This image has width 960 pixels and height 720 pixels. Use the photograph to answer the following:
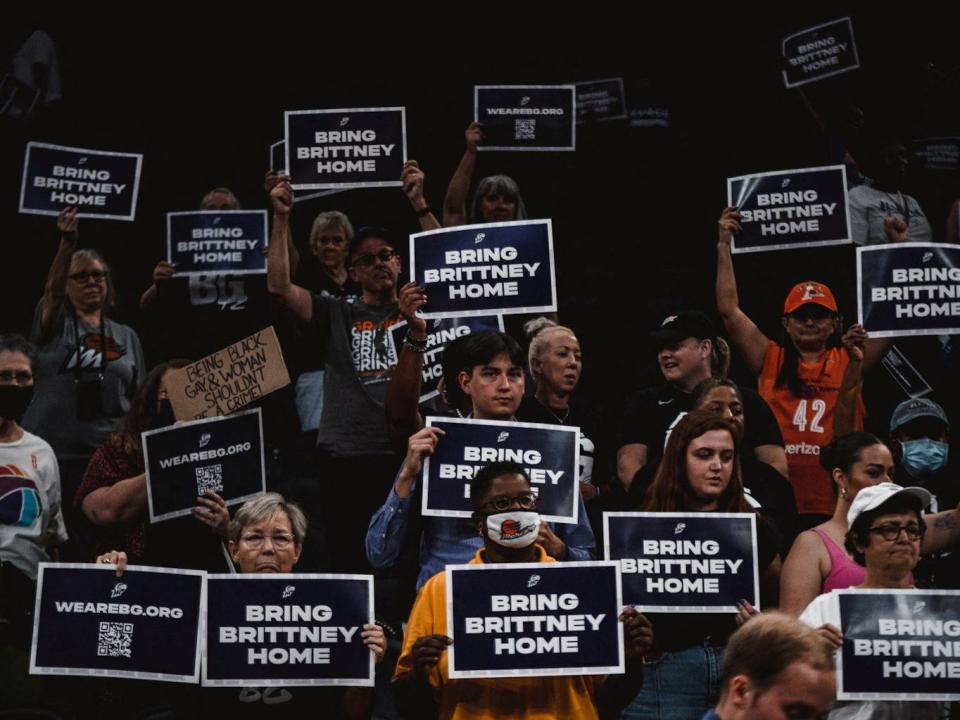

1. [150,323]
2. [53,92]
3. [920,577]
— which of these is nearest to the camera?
[920,577]

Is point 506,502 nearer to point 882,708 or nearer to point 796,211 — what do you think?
point 882,708

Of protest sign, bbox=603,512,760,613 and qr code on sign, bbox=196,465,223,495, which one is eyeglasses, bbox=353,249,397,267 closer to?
qr code on sign, bbox=196,465,223,495

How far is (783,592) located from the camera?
5836 mm

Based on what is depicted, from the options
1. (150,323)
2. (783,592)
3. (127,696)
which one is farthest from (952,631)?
(150,323)

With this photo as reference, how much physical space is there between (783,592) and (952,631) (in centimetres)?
71

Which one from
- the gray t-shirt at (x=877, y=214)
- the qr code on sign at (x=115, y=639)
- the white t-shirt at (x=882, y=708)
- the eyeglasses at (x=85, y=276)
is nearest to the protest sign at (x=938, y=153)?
the gray t-shirt at (x=877, y=214)

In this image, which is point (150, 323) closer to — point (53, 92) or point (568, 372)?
point (53, 92)

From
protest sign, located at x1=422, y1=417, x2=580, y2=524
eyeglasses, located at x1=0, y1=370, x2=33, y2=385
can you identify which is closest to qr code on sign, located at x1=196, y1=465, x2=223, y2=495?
eyeglasses, located at x1=0, y1=370, x2=33, y2=385

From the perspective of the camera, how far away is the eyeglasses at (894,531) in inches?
217

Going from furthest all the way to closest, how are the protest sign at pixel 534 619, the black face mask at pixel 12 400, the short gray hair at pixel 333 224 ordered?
the short gray hair at pixel 333 224 < the black face mask at pixel 12 400 < the protest sign at pixel 534 619

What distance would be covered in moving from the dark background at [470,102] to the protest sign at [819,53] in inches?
40.3

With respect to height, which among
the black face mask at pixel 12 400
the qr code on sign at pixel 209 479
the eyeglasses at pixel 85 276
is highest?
the eyeglasses at pixel 85 276

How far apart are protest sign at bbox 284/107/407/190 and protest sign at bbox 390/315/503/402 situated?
3.30 ft

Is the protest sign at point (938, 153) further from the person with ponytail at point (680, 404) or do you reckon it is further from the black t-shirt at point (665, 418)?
the black t-shirt at point (665, 418)
